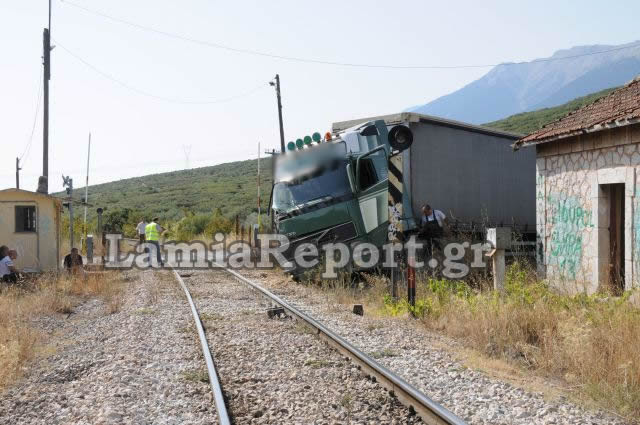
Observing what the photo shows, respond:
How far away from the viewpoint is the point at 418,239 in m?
13.5

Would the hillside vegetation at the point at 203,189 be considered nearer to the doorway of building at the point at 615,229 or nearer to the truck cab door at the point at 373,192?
the truck cab door at the point at 373,192

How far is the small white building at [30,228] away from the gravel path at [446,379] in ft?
35.6

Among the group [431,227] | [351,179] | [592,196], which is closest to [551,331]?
[592,196]

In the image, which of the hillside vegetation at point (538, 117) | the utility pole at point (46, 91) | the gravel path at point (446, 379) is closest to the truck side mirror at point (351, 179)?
the gravel path at point (446, 379)

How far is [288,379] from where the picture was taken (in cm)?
661

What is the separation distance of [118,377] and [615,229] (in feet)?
27.3

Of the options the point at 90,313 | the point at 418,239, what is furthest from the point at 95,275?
the point at 418,239

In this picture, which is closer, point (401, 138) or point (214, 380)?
point (214, 380)

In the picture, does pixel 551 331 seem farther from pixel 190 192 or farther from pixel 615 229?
pixel 190 192

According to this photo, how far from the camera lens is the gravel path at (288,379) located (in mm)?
5457

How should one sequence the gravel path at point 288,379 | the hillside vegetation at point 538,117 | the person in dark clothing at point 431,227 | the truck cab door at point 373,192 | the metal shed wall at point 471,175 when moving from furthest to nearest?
the hillside vegetation at point 538,117 < the metal shed wall at point 471,175 < the person in dark clothing at point 431,227 < the truck cab door at point 373,192 < the gravel path at point 288,379

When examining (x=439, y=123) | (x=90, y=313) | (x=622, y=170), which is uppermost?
(x=439, y=123)

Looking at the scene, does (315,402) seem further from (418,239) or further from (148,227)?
(148,227)

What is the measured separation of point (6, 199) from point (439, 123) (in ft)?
38.9
